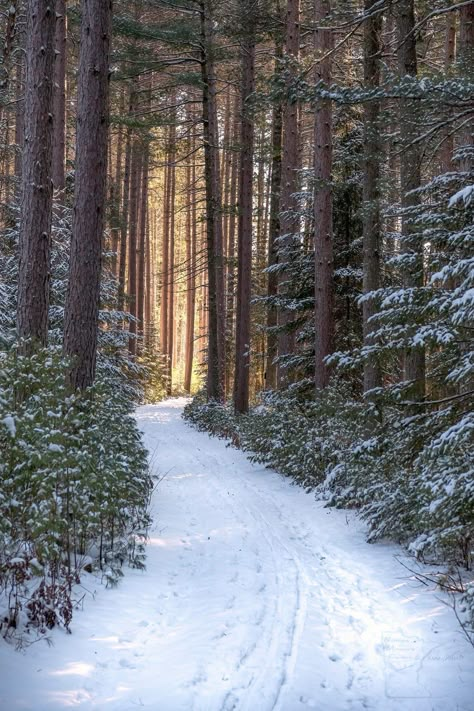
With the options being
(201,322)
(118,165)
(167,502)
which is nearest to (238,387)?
(167,502)

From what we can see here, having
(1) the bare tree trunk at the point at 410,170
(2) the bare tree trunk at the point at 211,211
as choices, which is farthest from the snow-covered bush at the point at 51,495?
(2) the bare tree trunk at the point at 211,211

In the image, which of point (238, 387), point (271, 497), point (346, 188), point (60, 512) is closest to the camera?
point (60, 512)

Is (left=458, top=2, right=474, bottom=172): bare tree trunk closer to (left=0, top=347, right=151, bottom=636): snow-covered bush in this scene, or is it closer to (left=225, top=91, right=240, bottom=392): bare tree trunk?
(left=0, top=347, right=151, bottom=636): snow-covered bush

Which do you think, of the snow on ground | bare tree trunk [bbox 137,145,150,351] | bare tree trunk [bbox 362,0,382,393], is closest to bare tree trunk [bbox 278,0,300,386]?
bare tree trunk [bbox 362,0,382,393]

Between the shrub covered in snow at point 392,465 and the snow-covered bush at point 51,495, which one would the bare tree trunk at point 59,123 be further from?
the snow-covered bush at point 51,495

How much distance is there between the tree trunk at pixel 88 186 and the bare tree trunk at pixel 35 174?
20.6 inches

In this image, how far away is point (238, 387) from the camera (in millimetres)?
17906

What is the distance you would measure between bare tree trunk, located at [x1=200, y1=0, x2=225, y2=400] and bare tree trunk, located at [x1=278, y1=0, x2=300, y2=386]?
3472mm

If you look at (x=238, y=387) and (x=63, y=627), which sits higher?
(x=238, y=387)

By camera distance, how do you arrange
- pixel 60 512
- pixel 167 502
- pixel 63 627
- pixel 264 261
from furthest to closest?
pixel 264 261, pixel 167 502, pixel 60 512, pixel 63 627

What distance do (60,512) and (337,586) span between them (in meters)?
2.68

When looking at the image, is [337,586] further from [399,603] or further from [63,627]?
[63,627]

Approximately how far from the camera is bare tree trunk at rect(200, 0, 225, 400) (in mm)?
17891

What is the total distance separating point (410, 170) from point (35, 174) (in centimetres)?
512
